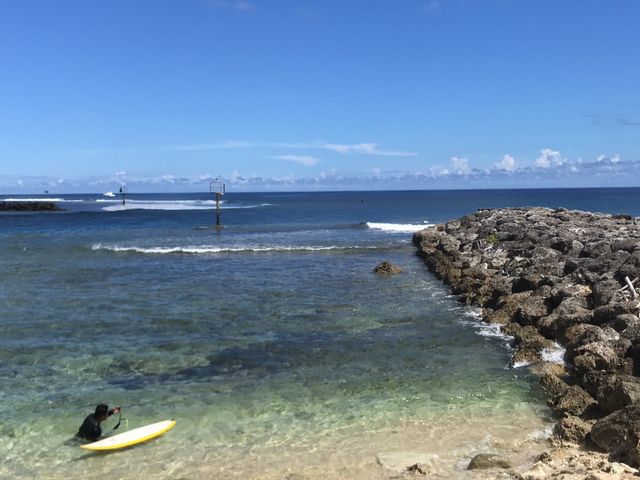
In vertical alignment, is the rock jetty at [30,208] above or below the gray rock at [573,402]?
below

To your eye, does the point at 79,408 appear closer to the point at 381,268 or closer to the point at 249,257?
the point at 381,268

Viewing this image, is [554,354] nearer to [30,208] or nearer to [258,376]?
[258,376]

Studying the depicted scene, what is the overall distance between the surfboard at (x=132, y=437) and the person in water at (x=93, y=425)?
158 mm

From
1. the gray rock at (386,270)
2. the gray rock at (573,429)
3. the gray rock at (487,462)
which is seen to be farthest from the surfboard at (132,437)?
the gray rock at (386,270)

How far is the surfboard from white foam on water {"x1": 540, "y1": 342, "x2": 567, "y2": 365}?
7.81 m

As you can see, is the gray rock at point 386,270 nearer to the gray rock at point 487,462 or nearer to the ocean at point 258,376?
the ocean at point 258,376

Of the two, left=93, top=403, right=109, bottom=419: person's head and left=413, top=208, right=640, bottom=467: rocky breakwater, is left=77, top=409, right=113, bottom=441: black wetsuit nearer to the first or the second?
left=93, top=403, right=109, bottom=419: person's head

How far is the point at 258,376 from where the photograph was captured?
38.2 feet

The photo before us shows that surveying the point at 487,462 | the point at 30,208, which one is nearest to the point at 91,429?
the point at 487,462

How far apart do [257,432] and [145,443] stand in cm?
169

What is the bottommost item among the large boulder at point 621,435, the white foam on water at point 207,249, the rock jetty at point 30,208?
the rock jetty at point 30,208

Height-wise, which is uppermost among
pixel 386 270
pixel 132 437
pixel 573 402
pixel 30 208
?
pixel 573 402

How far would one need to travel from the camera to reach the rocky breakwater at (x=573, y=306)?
8.53m

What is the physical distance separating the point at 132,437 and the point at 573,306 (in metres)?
10.6
